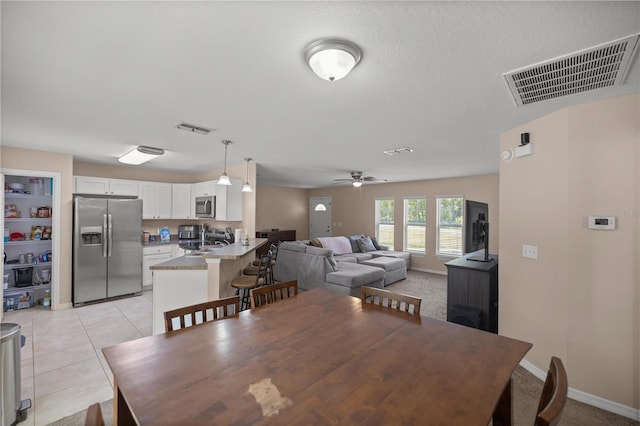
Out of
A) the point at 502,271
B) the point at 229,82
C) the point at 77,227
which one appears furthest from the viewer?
the point at 77,227

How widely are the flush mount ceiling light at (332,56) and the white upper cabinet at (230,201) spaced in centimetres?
390

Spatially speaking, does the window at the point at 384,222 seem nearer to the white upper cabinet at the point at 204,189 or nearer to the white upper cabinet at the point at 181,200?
the white upper cabinet at the point at 204,189

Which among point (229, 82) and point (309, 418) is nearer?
point (309, 418)

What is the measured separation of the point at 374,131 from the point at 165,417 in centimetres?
294

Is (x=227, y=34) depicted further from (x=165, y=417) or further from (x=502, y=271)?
(x=502, y=271)

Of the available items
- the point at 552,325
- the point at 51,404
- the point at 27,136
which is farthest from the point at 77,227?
the point at 552,325

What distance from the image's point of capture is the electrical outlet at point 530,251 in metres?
2.61

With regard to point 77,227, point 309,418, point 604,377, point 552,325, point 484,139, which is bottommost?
point 604,377

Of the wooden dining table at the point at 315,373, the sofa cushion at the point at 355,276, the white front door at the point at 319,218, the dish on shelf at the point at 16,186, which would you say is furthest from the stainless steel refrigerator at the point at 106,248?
the white front door at the point at 319,218

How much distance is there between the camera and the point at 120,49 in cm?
157

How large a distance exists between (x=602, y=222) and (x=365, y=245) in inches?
217

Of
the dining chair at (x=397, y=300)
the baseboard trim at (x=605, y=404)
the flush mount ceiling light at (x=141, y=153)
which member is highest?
the flush mount ceiling light at (x=141, y=153)

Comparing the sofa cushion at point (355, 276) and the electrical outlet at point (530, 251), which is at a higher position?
the electrical outlet at point (530, 251)

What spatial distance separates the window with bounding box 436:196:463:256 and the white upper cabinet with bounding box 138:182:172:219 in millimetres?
6425
